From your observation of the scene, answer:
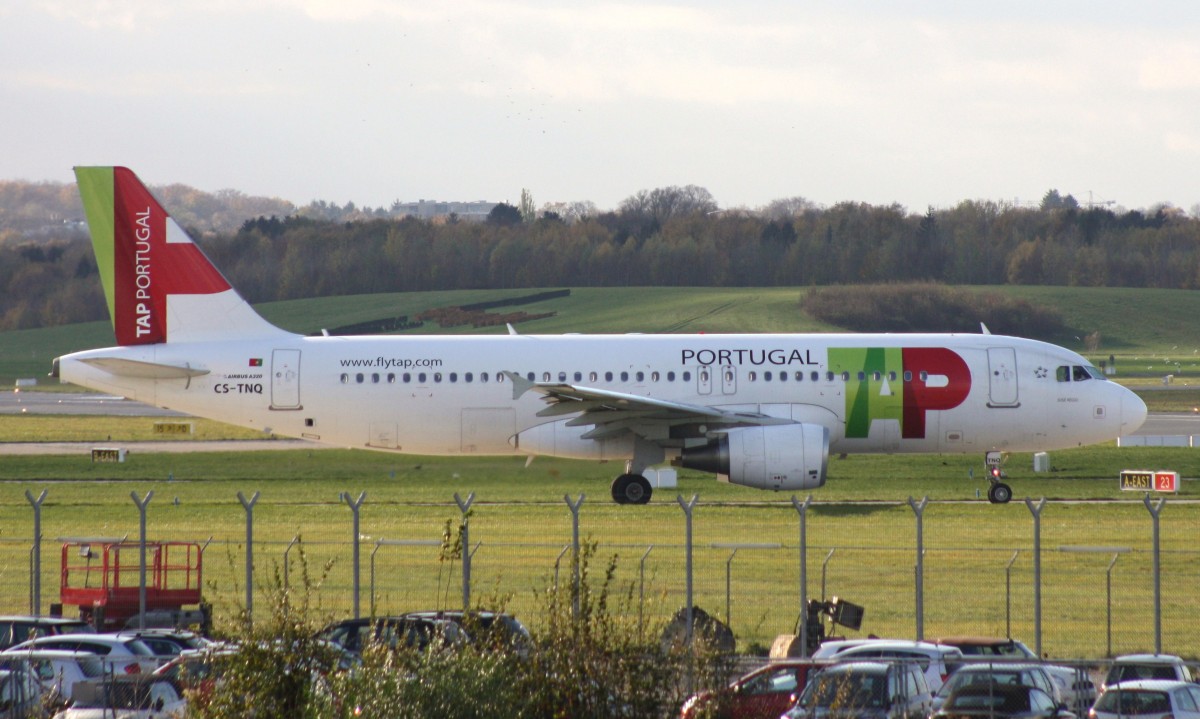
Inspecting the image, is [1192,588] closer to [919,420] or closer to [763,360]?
[919,420]

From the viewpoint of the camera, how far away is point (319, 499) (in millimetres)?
38469

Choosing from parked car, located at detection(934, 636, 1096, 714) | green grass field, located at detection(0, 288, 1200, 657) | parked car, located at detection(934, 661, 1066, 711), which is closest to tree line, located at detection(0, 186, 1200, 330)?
green grass field, located at detection(0, 288, 1200, 657)

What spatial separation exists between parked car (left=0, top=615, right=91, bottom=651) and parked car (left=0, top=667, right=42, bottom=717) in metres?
3.56

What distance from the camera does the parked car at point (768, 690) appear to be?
46.3 feet

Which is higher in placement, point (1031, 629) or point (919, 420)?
point (919, 420)

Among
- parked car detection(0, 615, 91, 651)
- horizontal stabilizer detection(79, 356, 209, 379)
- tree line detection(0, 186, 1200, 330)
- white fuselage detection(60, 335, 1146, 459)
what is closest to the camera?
parked car detection(0, 615, 91, 651)

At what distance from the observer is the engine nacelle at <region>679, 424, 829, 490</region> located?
32.3m

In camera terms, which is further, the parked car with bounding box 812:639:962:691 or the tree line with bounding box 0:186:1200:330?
the tree line with bounding box 0:186:1200:330

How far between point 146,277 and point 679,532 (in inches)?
543

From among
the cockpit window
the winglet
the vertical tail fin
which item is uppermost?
the vertical tail fin

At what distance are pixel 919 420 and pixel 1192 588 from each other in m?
9.38

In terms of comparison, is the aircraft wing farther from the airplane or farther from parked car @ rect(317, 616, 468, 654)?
parked car @ rect(317, 616, 468, 654)

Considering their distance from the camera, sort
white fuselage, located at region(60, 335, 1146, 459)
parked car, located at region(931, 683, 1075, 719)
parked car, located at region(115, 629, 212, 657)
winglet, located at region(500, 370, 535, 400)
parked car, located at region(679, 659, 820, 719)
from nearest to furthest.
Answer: parked car, located at region(679, 659, 820, 719) < parked car, located at region(931, 683, 1075, 719) < parked car, located at region(115, 629, 212, 657) < winglet, located at region(500, 370, 535, 400) < white fuselage, located at region(60, 335, 1146, 459)

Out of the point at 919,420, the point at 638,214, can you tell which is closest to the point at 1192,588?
the point at 919,420
